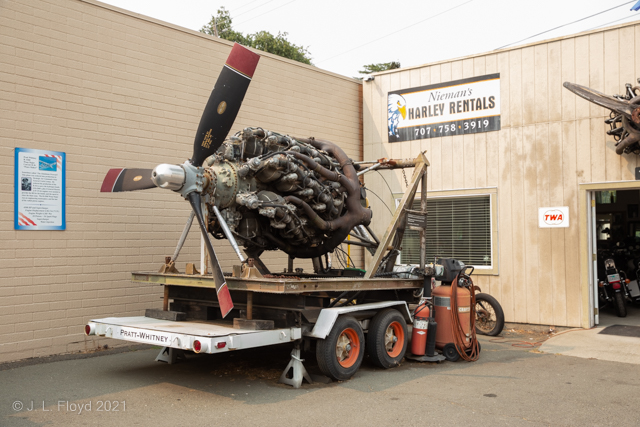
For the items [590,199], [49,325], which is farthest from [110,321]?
[590,199]

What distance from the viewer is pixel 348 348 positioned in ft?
24.0

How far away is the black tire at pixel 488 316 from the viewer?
1041 centimetres

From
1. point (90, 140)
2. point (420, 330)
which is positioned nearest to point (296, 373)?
point (420, 330)

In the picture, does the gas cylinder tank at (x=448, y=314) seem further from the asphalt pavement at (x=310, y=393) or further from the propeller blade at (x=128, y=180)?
the propeller blade at (x=128, y=180)

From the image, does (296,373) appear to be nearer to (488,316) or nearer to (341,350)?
(341,350)

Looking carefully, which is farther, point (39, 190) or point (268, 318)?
point (39, 190)

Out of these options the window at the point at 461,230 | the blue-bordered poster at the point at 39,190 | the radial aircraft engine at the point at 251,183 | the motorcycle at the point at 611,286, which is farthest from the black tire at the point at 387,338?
the motorcycle at the point at 611,286

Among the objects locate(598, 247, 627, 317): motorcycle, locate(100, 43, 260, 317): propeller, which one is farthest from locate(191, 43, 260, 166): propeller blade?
locate(598, 247, 627, 317): motorcycle

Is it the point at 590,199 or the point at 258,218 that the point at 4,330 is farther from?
the point at 590,199

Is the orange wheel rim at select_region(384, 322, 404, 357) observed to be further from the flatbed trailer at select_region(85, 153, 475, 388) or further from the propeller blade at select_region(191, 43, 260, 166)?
the propeller blade at select_region(191, 43, 260, 166)

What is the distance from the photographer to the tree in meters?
33.2

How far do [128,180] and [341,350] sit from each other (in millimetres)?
3531

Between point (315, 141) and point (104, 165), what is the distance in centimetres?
338

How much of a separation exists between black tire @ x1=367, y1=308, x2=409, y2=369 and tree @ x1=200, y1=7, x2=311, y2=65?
26.6 metres
